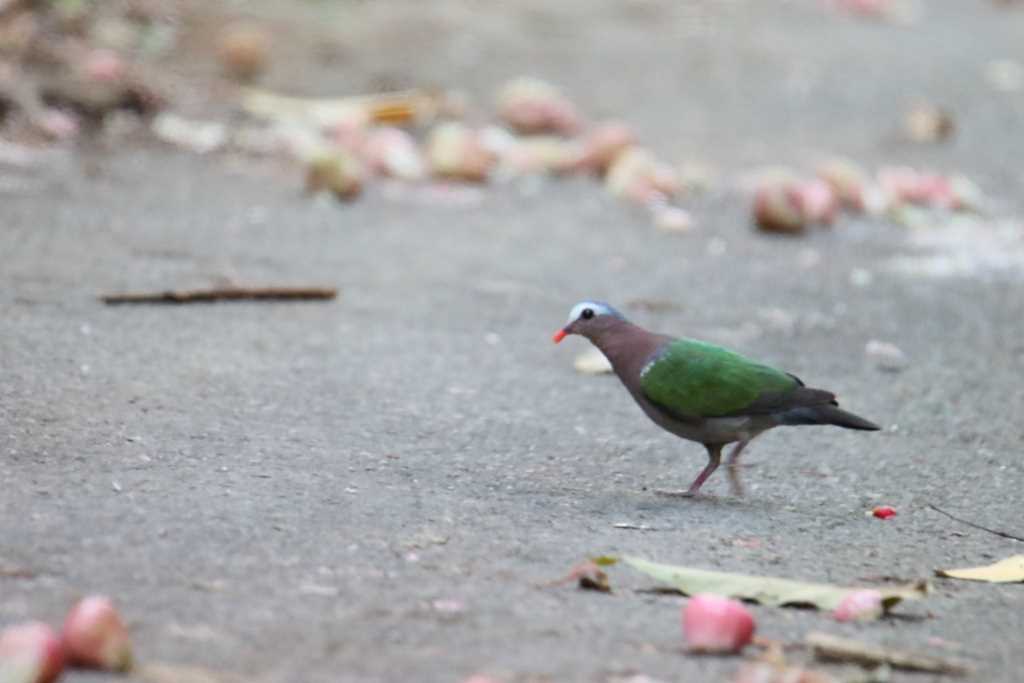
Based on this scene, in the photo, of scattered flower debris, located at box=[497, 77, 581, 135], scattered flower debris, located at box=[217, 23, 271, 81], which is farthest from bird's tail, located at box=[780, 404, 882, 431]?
scattered flower debris, located at box=[217, 23, 271, 81]

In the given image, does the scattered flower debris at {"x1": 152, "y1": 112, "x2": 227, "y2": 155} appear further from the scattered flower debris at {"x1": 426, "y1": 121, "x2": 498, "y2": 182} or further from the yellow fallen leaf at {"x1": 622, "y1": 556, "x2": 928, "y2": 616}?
the yellow fallen leaf at {"x1": 622, "y1": 556, "x2": 928, "y2": 616}

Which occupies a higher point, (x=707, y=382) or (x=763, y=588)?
(x=707, y=382)

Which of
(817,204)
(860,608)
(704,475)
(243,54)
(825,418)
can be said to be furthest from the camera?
(243,54)

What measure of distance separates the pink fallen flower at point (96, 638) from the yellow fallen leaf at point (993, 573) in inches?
68.8

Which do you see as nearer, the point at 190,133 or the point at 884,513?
the point at 884,513

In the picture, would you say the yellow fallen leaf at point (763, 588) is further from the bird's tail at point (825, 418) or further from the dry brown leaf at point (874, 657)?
the bird's tail at point (825, 418)

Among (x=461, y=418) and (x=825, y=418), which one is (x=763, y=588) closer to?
(x=825, y=418)

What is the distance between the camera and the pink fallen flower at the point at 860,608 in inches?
121

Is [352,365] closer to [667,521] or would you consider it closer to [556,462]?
[556,462]

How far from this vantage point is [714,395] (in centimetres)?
396

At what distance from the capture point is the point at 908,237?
25.3 ft

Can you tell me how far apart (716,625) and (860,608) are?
41cm

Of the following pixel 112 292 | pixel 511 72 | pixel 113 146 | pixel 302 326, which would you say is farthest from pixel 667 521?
pixel 511 72

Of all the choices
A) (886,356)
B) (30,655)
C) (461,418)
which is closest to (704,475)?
(461,418)
